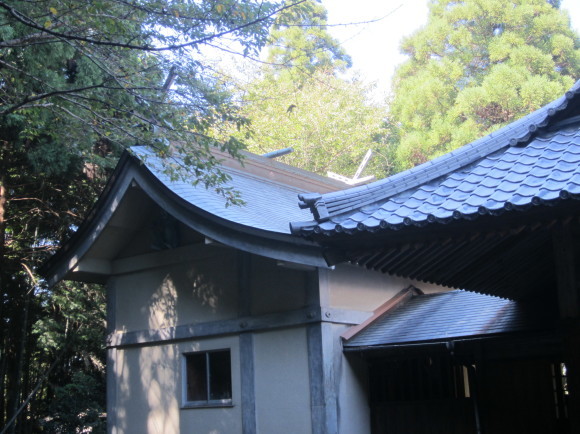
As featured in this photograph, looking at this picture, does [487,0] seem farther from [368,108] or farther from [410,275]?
[410,275]

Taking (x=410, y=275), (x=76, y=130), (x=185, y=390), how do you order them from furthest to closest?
(x=185, y=390) → (x=76, y=130) → (x=410, y=275)

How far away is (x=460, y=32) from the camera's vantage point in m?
25.5

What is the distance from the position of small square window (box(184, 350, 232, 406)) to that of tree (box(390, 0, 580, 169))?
1588 cm

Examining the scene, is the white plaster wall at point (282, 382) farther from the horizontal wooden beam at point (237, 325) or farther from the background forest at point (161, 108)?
the background forest at point (161, 108)

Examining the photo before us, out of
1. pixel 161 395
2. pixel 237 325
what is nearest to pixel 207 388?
pixel 161 395

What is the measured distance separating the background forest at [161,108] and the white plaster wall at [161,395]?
179 centimetres

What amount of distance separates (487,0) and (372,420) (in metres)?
20.6

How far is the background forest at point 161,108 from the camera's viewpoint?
6.66 m

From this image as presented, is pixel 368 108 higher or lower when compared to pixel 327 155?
higher

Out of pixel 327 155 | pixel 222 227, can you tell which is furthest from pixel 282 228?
pixel 327 155

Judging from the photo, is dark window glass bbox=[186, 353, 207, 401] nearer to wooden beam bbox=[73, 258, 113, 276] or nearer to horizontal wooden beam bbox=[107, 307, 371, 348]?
horizontal wooden beam bbox=[107, 307, 371, 348]

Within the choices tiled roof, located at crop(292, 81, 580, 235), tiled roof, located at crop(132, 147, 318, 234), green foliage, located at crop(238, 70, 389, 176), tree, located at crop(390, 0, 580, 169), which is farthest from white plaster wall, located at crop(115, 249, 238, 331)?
tree, located at crop(390, 0, 580, 169)

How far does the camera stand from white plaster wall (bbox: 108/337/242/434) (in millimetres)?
9117

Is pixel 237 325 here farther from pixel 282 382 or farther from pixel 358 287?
pixel 358 287
